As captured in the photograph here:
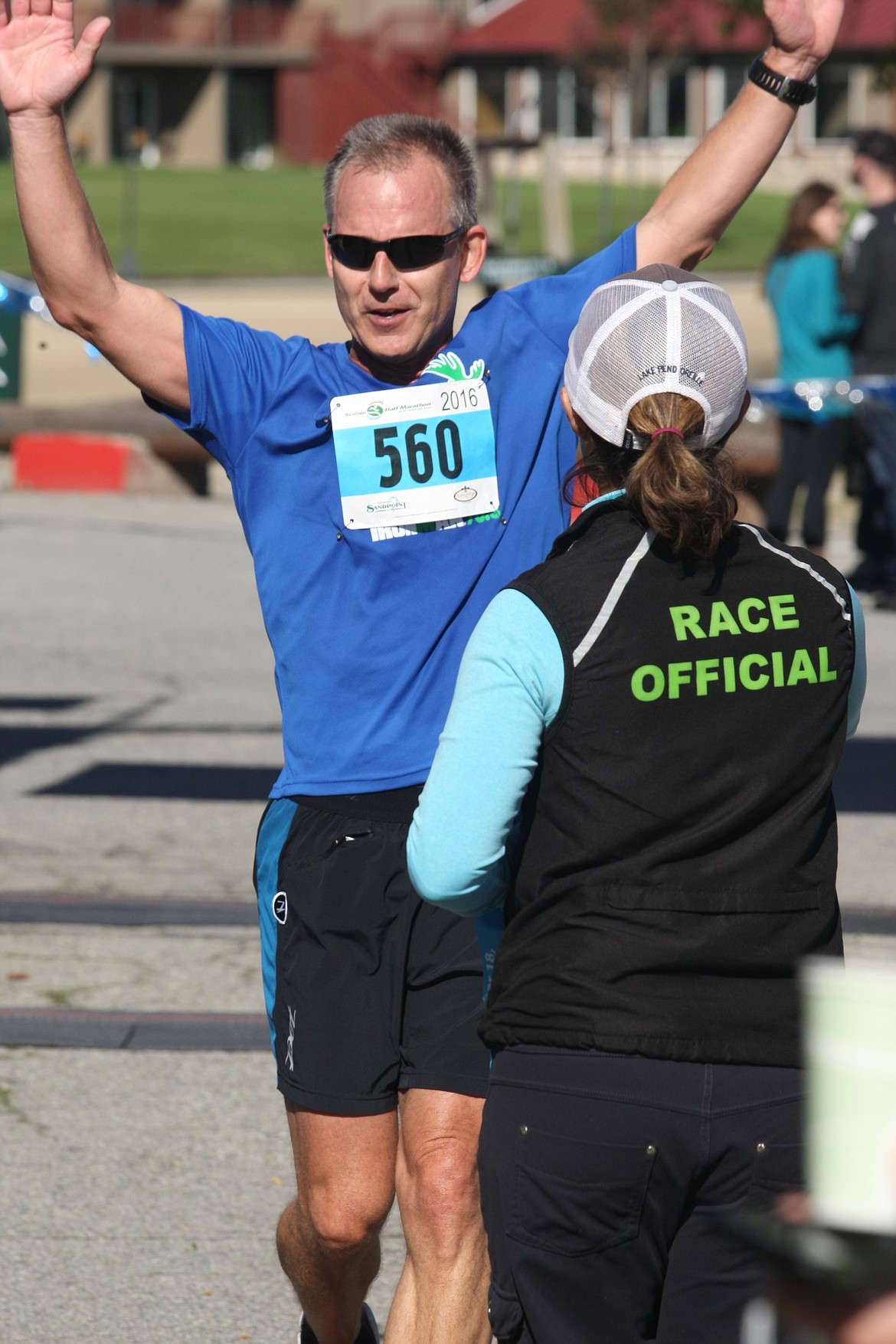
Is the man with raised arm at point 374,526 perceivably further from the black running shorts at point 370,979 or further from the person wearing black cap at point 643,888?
the person wearing black cap at point 643,888

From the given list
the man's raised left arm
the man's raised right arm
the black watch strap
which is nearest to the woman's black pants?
the man's raised right arm

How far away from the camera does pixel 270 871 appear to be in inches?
126

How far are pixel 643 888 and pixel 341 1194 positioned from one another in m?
1.05

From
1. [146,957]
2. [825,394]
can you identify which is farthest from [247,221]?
[146,957]

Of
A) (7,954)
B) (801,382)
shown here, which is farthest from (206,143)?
(7,954)

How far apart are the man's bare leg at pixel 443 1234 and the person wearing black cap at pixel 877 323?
8.35 m

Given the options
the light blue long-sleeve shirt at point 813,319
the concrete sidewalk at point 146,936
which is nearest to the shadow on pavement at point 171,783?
the concrete sidewalk at point 146,936

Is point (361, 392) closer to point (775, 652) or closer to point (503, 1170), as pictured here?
point (775, 652)

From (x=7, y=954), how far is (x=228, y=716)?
3085mm

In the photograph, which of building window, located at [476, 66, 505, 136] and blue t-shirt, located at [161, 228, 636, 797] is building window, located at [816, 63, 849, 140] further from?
blue t-shirt, located at [161, 228, 636, 797]

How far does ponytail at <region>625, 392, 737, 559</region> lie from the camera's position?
2.28 meters

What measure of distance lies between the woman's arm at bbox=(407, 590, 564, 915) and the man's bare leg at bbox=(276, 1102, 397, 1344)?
83cm

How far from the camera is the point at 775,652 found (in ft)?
7.58

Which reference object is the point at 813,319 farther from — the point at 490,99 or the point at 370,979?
the point at 490,99
